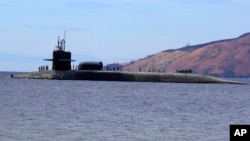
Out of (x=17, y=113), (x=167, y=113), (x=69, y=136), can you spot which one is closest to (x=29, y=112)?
(x=17, y=113)

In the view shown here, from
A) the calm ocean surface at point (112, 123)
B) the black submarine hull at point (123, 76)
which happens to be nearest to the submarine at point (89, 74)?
the black submarine hull at point (123, 76)

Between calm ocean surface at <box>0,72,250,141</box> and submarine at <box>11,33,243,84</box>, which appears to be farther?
submarine at <box>11,33,243,84</box>

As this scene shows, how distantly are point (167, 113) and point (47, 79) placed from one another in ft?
317

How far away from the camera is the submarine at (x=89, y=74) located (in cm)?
14638

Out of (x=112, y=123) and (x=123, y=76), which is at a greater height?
(x=123, y=76)

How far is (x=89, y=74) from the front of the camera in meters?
152

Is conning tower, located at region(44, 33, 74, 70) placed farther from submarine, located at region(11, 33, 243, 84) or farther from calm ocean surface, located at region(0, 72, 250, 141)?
calm ocean surface, located at region(0, 72, 250, 141)

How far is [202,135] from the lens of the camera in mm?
41750

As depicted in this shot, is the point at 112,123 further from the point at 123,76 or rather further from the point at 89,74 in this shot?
the point at 123,76

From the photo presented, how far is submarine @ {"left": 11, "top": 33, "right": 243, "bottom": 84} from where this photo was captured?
14638 cm

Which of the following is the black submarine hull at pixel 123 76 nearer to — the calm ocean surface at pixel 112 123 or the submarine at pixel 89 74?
the submarine at pixel 89 74

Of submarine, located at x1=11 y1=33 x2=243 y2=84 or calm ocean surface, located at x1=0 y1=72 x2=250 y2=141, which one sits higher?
submarine, located at x1=11 y1=33 x2=243 y2=84

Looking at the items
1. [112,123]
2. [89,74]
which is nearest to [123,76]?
[89,74]

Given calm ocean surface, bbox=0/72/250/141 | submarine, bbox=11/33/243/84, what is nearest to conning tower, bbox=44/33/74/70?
submarine, bbox=11/33/243/84
